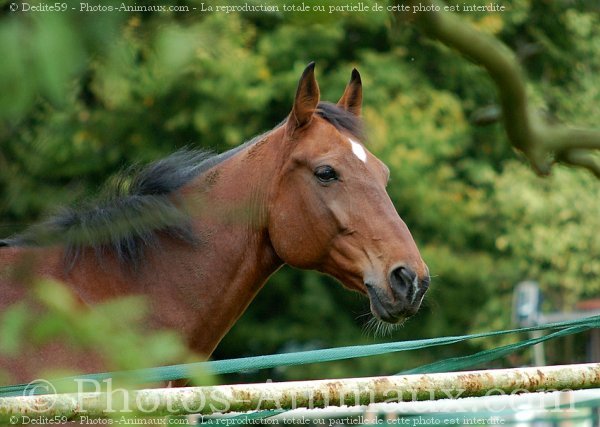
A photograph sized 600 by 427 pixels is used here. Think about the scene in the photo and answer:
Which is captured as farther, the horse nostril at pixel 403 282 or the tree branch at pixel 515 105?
the horse nostril at pixel 403 282

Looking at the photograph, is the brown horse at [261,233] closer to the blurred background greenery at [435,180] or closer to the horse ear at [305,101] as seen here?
the horse ear at [305,101]

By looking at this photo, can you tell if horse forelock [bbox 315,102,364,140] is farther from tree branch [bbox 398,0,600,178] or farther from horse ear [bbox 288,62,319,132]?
tree branch [bbox 398,0,600,178]

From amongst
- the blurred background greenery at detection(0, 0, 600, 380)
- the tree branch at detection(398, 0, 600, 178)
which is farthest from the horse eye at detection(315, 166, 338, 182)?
the blurred background greenery at detection(0, 0, 600, 380)

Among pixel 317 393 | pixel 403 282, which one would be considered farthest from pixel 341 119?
pixel 317 393

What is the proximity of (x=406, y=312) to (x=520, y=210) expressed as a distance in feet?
31.1

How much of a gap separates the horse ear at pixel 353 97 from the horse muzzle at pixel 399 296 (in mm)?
977

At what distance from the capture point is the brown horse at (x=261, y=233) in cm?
326

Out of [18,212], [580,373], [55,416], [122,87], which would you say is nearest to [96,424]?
[55,416]

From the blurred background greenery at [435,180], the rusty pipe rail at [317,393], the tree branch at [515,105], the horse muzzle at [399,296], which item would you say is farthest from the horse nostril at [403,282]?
the blurred background greenery at [435,180]

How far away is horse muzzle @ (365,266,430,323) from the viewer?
3369mm

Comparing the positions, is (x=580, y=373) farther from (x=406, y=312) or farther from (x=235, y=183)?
(x=235, y=183)

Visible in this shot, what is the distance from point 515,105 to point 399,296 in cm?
111

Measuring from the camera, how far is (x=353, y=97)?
13.6ft

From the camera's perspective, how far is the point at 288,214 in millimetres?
3623
